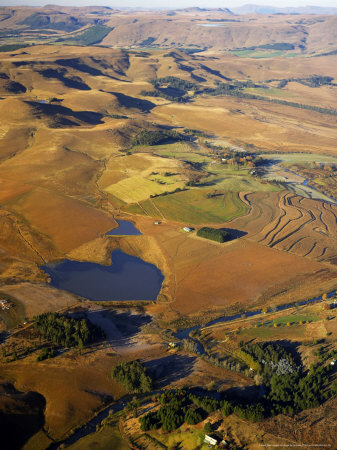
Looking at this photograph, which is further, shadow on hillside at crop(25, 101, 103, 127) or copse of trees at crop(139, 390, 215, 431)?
shadow on hillside at crop(25, 101, 103, 127)

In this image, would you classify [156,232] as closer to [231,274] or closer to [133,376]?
[231,274]

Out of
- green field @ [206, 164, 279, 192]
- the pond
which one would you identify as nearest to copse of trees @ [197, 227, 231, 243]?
the pond

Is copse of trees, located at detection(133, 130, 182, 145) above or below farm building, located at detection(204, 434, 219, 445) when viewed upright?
above

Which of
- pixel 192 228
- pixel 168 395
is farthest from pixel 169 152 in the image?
pixel 168 395

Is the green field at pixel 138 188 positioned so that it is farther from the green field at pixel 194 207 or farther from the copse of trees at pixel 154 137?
the copse of trees at pixel 154 137

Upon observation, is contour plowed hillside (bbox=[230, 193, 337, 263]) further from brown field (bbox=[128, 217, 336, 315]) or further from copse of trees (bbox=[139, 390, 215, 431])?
copse of trees (bbox=[139, 390, 215, 431])

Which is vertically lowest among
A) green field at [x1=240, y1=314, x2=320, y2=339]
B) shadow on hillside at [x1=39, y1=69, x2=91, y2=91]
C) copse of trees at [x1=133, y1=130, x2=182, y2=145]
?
green field at [x1=240, y1=314, x2=320, y2=339]

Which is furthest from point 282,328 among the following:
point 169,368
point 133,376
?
point 133,376

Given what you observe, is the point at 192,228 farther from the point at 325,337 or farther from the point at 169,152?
the point at 169,152
